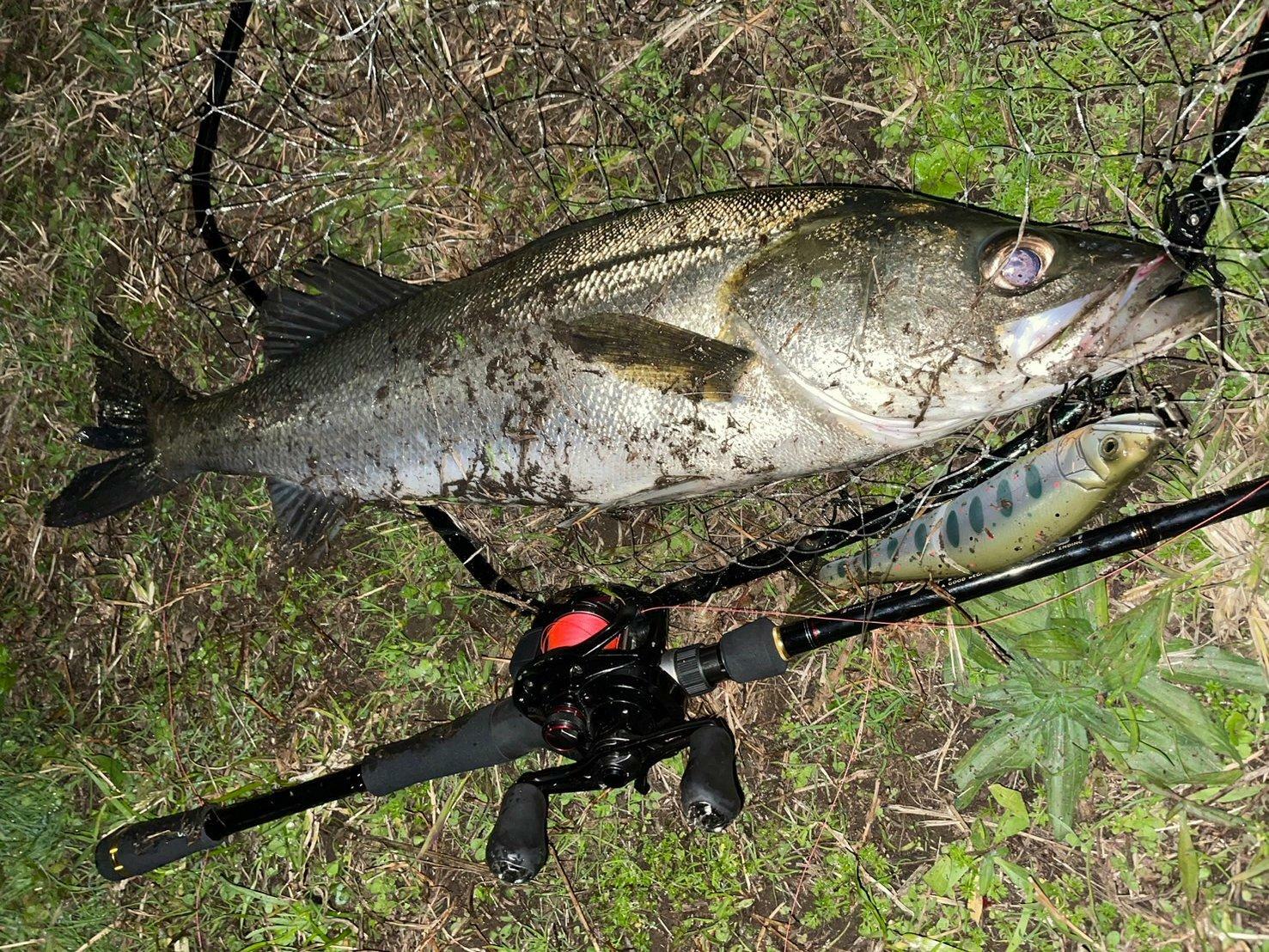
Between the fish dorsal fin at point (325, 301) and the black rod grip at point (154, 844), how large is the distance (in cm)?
188

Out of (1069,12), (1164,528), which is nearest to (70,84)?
(1069,12)

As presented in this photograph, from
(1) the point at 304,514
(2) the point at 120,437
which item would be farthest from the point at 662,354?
(2) the point at 120,437

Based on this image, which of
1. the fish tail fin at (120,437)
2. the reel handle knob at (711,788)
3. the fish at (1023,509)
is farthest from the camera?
the fish tail fin at (120,437)

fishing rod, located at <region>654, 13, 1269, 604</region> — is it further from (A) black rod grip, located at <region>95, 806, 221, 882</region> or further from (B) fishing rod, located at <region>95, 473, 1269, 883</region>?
(A) black rod grip, located at <region>95, 806, 221, 882</region>

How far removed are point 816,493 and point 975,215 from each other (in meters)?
1.13

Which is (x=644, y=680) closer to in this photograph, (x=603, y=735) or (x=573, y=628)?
(x=603, y=735)

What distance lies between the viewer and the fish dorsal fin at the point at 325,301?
336 cm

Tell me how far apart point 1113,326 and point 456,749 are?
2475 millimetres

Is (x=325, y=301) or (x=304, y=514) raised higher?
(x=325, y=301)

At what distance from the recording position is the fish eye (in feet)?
7.77

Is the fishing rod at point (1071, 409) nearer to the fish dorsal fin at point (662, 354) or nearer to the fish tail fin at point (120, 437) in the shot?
the fish dorsal fin at point (662, 354)

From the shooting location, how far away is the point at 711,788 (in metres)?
2.35

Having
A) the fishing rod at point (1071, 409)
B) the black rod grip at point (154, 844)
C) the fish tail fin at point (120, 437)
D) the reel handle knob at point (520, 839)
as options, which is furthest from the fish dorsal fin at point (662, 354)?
the black rod grip at point (154, 844)

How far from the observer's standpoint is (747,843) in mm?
3326
